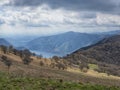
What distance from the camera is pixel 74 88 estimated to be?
3928 cm

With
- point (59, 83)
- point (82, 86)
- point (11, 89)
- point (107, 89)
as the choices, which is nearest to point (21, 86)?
point (11, 89)

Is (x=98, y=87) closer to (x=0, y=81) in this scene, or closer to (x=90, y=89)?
(x=90, y=89)

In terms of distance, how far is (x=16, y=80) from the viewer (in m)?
42.2

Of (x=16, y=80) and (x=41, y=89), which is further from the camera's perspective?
(x=16, y=80)

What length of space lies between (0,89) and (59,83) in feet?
27.3

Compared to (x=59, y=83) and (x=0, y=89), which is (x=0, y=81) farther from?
(x=59, y=83)

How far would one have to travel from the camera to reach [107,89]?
39.9 m

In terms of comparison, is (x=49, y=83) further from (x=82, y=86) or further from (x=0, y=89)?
(x=0, y=89)

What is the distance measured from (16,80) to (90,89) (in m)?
10.4

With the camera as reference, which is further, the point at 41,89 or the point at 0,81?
the point at 0,81

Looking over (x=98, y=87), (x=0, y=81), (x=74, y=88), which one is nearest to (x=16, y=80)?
(x=0, y=81)

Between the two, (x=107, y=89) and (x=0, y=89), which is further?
(x=107, y=89)

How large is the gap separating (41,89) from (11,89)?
150 inches

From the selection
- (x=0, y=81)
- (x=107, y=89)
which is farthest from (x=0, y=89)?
(x=107, y=89)
